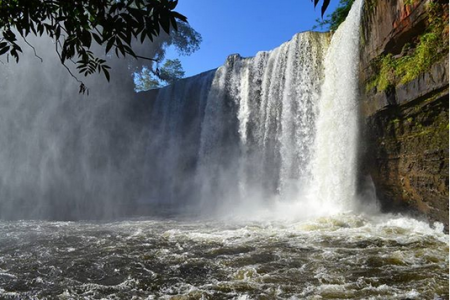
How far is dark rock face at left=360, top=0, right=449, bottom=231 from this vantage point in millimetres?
7523

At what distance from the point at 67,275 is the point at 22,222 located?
7.69 metres

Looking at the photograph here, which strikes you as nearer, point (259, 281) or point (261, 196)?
point (259, 281)

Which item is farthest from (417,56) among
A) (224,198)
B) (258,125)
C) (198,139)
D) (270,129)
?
(198,139)

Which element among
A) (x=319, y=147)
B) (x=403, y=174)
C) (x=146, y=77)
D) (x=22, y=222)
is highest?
(x=146, y=77)

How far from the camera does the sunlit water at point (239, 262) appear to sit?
458 cm

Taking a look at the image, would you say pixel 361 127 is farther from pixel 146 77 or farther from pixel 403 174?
pixel 146 77

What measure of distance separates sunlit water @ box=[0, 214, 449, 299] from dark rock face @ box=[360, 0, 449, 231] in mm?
795

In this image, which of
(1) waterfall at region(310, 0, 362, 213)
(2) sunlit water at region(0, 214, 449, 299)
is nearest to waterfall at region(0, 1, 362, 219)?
(1) waterfall at region(310, 0, 362, 213)

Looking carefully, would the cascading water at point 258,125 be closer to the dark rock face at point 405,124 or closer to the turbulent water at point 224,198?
the turbulent water at point 224,198

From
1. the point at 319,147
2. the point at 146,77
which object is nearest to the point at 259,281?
the point at 319,147

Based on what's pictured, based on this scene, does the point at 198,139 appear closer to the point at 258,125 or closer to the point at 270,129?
the point at 258,125

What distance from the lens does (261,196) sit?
52.1ft


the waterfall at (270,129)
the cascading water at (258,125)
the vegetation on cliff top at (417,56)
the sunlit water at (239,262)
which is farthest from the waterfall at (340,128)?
Result: the sunlit water at (239,262)

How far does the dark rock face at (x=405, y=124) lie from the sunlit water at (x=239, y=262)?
0.80 meters
